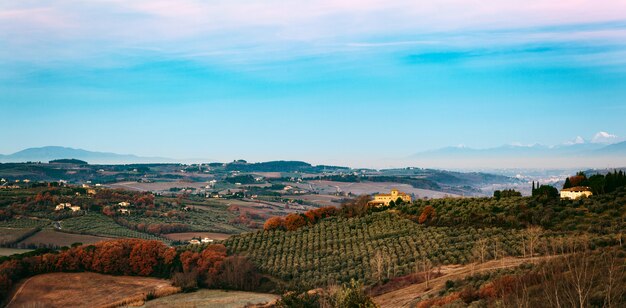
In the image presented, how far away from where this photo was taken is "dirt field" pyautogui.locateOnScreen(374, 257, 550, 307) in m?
42.2

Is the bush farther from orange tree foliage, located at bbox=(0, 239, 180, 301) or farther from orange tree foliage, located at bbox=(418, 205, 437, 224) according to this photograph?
orange tree foliage, located at bbox=(418, 205, 437, 224)

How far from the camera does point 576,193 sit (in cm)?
6412

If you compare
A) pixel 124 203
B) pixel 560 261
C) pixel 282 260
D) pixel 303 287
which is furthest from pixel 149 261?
pixel 124 203

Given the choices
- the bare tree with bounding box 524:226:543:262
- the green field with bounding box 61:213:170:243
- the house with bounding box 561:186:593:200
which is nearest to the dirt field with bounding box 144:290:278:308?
the bare tree with bounding box 524:226:543:262

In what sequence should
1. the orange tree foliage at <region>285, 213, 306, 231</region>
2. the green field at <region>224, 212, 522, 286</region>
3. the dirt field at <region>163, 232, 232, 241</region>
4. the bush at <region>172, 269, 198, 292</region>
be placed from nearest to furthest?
the green field at <region>224, 212, 522, 286</region>, the bush at <region>172, 269, 198, 292</region>, the orange tree foliage at <region>285, 213, 306, 231</region>, the dirt field at <region>163, 232, 232, 241</region>

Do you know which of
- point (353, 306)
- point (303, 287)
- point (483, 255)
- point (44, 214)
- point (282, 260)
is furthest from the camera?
point (44, 214)

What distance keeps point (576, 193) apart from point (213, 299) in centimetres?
3781

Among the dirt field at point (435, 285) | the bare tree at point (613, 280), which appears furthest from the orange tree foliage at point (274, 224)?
the bare tree at point (613, 280)

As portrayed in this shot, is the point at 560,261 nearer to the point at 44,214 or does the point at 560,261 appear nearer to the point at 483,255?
the point at 483,255

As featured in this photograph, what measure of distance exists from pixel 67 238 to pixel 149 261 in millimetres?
34950

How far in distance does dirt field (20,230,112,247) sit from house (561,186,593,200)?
64.6 m

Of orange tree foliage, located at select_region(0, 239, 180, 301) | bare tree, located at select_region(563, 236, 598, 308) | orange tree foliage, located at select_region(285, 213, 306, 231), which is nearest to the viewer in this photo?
bare tree, located at select_region(563, 236, 598, 308)

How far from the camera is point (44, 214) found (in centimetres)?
11900

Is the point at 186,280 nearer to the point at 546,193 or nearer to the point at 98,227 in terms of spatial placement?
the point at 546,193
